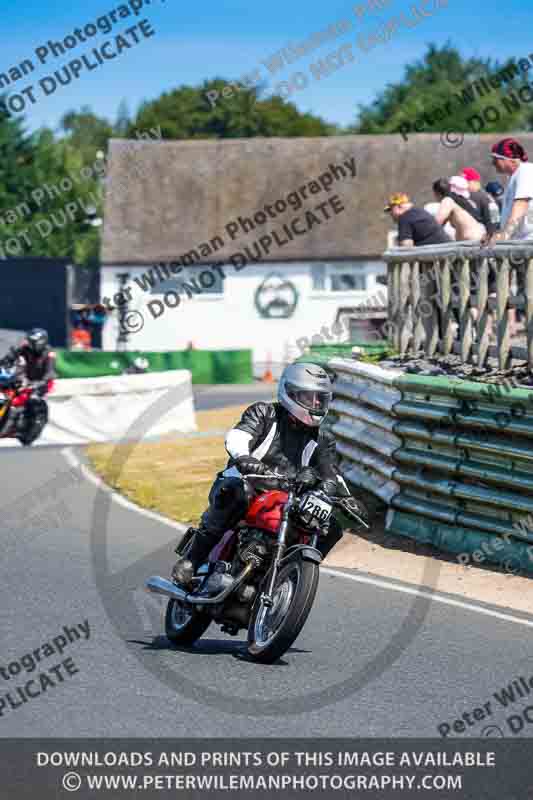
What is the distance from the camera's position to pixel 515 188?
41.5 ft

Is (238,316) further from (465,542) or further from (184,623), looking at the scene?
(184,623)

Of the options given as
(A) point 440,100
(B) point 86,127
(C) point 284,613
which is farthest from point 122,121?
(C) point 284,613

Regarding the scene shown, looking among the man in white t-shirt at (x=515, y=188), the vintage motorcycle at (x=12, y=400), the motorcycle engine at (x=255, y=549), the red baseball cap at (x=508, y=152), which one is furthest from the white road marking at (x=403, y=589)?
the vintage motorcycle at (x=12, y=400)

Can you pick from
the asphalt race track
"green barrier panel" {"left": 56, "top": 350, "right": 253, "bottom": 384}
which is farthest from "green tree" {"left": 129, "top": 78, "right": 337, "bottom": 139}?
the asphalt race track

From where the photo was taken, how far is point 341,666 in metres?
8.28

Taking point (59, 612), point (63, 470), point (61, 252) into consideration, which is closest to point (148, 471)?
point (63, 470)

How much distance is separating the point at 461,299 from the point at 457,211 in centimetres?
173

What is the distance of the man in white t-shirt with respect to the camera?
12602 mm

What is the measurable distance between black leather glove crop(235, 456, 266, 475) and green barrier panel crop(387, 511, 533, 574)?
3794 mm

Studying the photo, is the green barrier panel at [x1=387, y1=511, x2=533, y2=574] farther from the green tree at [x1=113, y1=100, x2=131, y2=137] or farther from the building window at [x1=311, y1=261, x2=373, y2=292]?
the green tree at [x1=113, y1=100, x2=131, y2=137]

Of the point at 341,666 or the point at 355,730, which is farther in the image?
the point at 341,666

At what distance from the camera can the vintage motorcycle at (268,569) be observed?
26.1 ft
